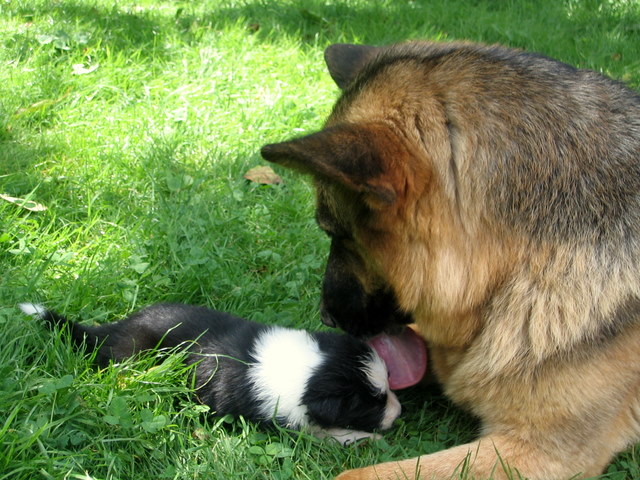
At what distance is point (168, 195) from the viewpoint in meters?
4.12

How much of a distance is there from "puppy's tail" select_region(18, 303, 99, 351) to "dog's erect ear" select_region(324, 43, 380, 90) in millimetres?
1526

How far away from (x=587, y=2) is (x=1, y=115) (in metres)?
6.26

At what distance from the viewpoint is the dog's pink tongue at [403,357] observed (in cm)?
294

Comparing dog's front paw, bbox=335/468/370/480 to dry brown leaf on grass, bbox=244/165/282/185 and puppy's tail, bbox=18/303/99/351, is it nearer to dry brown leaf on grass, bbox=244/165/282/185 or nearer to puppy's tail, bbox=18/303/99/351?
puppy's tail, bbox=18/303/99/351

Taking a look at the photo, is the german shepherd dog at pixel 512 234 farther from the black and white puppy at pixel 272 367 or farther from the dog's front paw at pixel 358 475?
the black and white puppy at pixel 272 367

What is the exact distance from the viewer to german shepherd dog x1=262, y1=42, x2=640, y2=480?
2.17 meters

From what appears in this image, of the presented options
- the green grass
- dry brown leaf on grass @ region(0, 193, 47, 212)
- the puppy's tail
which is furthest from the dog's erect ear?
dry brown leaf on grass @ region(0, 193, 47, 212)

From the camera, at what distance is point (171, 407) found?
268cm

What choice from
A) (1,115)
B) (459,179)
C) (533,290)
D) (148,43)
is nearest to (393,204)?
(459,179)

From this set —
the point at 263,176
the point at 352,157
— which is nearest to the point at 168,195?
the point at 263,176

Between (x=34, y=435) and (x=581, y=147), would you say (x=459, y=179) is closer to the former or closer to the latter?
(x=581, y=147)

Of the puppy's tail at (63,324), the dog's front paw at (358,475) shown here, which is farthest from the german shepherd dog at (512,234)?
the puppy's tail at (63,324)

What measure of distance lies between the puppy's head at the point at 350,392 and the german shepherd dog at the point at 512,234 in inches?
12.7

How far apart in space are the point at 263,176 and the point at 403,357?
71.0 inches
